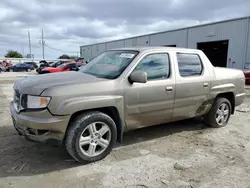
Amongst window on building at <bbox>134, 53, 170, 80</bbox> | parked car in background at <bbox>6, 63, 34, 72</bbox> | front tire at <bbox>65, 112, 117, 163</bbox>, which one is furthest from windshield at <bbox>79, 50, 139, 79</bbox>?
parked car in background at <bbox>6, 63, 34, 72</bbox>

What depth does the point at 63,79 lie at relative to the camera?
373 cm

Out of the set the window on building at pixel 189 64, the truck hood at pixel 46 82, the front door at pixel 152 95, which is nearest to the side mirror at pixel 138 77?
the front door at pixel 152 95

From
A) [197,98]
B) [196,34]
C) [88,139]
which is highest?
[196,34]

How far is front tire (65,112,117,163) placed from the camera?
11.3 feet

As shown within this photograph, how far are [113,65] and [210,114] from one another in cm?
265

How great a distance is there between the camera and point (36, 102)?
3.32 metres

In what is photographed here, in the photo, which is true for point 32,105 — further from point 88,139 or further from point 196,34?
point 196,34

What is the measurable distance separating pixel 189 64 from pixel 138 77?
157cm

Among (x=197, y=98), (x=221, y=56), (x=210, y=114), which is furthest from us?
(x=221, y=56)

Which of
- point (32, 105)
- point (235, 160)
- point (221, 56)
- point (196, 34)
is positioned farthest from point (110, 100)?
point (221, 56)

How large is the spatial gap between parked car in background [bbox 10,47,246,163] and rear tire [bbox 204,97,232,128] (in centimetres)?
15

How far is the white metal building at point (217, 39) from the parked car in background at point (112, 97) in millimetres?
20678

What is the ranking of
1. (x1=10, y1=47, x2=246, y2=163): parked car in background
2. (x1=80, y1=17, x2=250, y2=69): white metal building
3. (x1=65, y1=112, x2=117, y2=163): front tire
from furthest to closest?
(x1=80, y1=17, x2=250, y2=69): white metal building → (x1=65, y1=112, x2=117, y2=163): front tire → (x1=10, y1=47, x2=246, y2=163): parked car in background

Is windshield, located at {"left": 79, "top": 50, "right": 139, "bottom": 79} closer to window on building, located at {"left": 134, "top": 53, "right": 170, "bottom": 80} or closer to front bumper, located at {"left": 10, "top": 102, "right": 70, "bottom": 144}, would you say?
window on building, located at {"left": 134, "top": 53, "right": 170, "bottom": 80}
